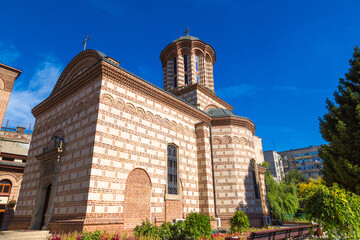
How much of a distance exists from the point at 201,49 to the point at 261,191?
13074 millimetres

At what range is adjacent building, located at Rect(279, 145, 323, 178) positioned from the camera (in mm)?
56722

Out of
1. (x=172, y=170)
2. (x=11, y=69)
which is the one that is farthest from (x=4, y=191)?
(x=172, y=170)

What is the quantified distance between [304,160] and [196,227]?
2357 inches

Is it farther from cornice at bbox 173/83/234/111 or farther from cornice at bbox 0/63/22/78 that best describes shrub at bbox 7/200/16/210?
cornice at bbox 173/83/234/111

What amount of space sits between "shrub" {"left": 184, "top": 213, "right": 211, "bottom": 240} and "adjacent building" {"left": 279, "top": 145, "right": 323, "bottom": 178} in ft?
187

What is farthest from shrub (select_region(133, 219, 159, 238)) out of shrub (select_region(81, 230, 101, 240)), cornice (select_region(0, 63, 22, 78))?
cornice (select_region(0, 63, 22, 78))

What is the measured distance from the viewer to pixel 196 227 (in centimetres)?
830

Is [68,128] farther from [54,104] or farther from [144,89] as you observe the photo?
[144,89]

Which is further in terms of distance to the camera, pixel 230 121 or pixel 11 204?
pixel 11 204

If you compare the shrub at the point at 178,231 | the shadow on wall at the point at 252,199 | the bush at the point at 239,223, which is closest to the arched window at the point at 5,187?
the shrub at the point at 178,231

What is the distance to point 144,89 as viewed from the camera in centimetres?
1152

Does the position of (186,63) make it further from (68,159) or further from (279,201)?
(279,201)

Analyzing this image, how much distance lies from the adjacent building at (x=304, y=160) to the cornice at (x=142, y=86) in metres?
54.0

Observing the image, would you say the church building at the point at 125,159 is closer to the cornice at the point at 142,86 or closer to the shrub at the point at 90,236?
the cornice at the point at 142,86
